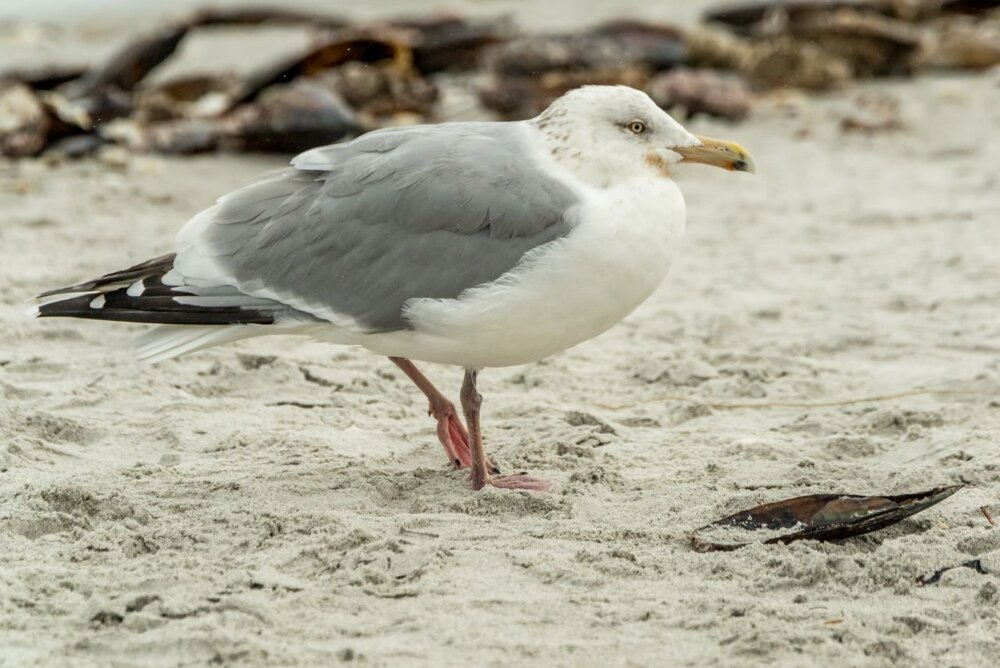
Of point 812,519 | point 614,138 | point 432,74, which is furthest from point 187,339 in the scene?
point 432,74

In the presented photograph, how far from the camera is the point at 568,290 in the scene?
371cm

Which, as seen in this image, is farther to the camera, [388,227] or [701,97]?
[701,97]

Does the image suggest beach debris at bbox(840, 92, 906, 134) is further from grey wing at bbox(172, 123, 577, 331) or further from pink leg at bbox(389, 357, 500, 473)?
pink leg at bbox(389, 357, 500, 473)

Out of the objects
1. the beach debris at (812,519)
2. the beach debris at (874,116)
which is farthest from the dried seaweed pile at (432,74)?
the beach debris at (812,519)

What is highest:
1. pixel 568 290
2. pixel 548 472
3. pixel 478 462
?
pixel 568 290

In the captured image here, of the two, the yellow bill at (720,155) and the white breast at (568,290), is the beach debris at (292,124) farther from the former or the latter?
the white breast at (568,290)

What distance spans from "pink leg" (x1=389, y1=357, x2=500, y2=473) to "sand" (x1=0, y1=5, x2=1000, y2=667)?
9 centimetres

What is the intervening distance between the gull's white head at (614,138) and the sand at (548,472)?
0.91 metres

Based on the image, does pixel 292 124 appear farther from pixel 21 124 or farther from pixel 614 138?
pixel 614 138

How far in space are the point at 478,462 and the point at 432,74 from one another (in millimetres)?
6145

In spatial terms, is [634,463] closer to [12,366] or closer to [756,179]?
[12,366]

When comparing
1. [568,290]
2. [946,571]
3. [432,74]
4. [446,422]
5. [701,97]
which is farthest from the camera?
[432,74]

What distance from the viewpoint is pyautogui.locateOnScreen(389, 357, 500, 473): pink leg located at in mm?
4273

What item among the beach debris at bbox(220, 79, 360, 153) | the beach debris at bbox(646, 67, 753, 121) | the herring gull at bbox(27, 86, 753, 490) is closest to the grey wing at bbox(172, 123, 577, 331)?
the herring gull at bbox(27, 86, 753, 490)
